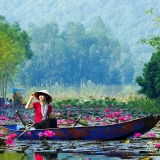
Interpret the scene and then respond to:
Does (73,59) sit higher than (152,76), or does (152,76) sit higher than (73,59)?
(73,59)

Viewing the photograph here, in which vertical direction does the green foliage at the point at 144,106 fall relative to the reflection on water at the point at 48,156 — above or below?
above

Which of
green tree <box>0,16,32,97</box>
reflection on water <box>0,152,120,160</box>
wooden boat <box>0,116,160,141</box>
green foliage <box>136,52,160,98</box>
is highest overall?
green tree <box>0,16,32,97</box>

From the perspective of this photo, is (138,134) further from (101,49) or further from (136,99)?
(101,49)

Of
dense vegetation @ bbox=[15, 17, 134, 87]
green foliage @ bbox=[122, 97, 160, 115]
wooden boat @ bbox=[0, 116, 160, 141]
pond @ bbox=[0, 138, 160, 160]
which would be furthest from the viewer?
dense vegetation @ bbox=[15, 17, 134, 87]

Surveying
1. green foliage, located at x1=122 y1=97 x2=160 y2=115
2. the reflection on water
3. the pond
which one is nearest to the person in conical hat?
the pond

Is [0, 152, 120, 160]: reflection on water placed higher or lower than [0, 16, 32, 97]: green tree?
lower

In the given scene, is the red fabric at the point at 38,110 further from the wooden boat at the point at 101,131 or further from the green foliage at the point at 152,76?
the green foliage at the point at 152,76

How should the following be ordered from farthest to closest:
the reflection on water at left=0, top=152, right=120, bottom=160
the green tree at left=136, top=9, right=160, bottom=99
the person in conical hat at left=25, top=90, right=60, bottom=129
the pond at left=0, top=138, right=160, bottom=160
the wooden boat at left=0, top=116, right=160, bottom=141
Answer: the green tree at left=136, top=9, right=160, bottom=99, the person in conical hat at left=25, top=90, right=60, bottom=129, the wooden boat at left=0, top=116, right=160, bottom=141, the pond at left=0, top=138, right=160, bottom=160, the reflection on water at left=0, top=152, right=120, bottom=160

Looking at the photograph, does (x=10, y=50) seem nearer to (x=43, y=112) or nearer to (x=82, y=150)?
(x=43, y=112)

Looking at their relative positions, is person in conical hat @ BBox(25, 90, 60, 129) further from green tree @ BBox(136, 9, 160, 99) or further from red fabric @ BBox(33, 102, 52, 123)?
green tree @ BBox(136, 9, 160, 99)

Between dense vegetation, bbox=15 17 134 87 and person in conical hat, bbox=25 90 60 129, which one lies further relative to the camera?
dense vegetation, bbox=15 17 134 87

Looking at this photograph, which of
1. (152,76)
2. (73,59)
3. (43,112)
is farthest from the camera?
(73,59)

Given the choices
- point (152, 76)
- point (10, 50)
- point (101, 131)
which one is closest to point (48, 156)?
point (101, 131)

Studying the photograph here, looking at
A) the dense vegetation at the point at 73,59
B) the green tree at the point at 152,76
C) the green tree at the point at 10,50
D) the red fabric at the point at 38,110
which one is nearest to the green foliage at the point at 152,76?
the green tree at the point at 152,76
